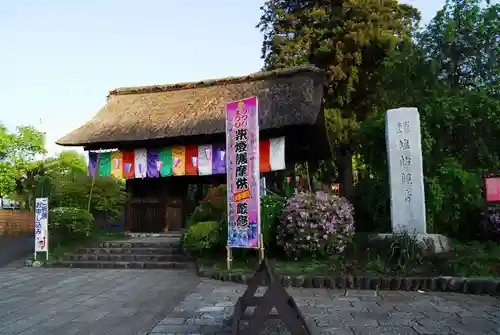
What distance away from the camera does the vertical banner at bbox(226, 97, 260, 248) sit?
725cm

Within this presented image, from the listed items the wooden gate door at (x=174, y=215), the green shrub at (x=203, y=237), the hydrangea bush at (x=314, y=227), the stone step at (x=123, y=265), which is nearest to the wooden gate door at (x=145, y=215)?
the wooden gate door at (x=174, y=215)

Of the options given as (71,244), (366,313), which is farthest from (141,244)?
(366,313)

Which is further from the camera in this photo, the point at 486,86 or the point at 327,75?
the point at 327,75

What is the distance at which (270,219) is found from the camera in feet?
25.6

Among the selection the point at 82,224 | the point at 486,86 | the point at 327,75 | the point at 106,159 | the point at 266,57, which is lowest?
the point at 82,224

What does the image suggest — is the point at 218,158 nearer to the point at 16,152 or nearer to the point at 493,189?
the point at 493,189

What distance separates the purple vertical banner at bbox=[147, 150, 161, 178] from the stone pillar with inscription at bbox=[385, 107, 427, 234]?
26.6 ft

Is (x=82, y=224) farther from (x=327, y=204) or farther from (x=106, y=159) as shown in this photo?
(x=327, y=204)

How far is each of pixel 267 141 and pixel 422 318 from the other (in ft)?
28.5

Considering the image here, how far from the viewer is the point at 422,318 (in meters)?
4.36

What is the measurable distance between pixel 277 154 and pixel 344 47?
23.9ft

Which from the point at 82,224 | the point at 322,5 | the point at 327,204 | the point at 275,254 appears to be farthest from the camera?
the point at 322,5

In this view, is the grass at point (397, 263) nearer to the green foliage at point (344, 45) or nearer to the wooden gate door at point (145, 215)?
the wooden gate door at point (145, 215)

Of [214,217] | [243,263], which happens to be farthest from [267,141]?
[243,263]
